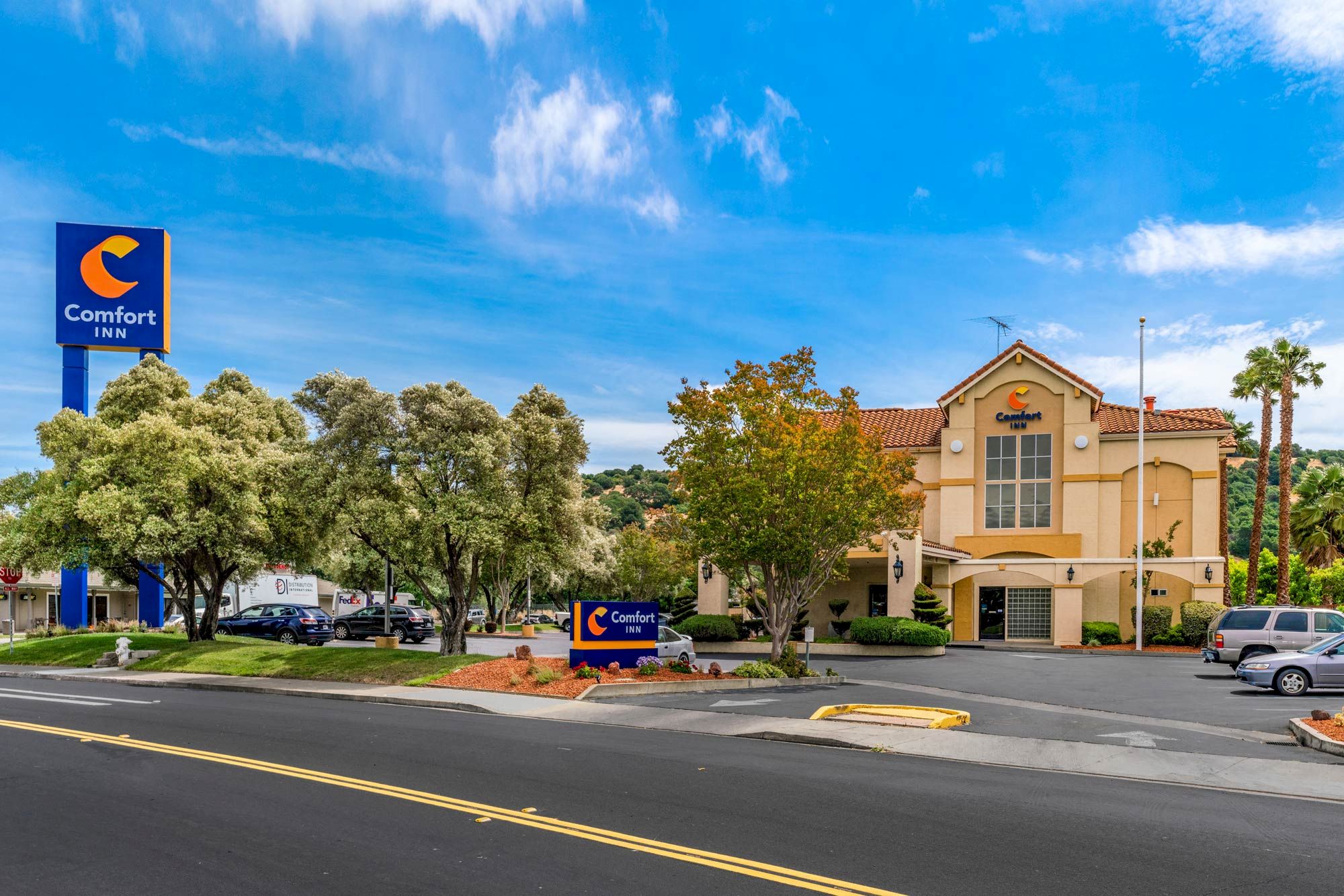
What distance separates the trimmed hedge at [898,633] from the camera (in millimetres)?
33031

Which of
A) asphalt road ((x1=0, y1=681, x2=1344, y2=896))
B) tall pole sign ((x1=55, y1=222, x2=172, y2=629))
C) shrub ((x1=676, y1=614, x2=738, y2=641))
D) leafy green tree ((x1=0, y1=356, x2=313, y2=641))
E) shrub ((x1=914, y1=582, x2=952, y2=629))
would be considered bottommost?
shrub ((x1=676, y1=614, x2=738, y2=641))

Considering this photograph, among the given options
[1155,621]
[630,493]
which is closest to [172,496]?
[1155,621]

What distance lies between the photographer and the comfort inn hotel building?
38.6 metres

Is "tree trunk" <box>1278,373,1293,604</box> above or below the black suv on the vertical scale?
above

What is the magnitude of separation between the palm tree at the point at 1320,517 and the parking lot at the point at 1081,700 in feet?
64.2

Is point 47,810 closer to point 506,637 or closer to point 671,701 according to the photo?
point 671,701

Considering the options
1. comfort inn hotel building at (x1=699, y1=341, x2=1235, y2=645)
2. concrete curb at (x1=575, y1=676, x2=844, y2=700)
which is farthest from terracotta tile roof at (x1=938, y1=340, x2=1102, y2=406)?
concrete curb at (x1=575, y1=676, x2=844, y2=700)

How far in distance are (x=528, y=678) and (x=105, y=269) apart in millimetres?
30747

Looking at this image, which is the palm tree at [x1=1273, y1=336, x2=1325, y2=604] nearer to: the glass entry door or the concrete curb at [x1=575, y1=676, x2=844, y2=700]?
the glass entry door

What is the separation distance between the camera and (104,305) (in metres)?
39.9

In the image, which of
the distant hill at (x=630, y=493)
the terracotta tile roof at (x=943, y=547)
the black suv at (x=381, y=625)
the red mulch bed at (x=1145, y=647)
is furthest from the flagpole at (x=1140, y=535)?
the distant hill at (x=630, y=493)

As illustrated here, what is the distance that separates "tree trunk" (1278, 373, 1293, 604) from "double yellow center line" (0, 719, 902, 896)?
1384 inches

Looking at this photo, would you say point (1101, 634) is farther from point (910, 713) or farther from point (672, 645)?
point (910, 713)

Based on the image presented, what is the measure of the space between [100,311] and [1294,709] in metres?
42.8
